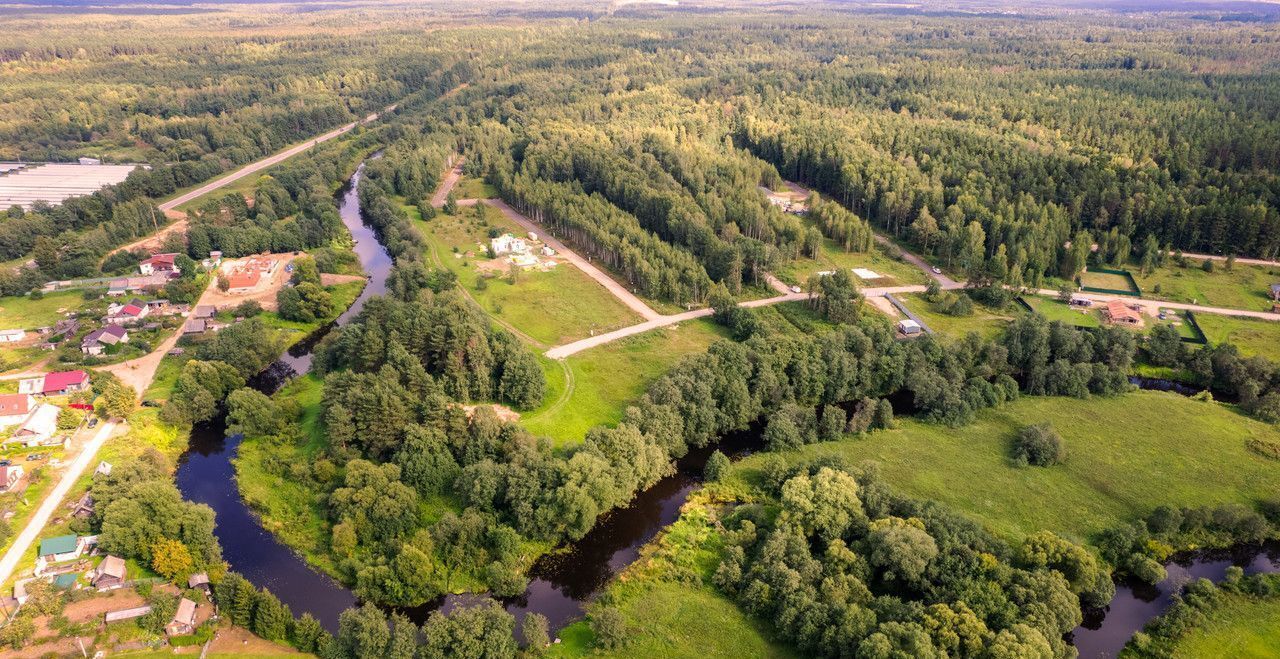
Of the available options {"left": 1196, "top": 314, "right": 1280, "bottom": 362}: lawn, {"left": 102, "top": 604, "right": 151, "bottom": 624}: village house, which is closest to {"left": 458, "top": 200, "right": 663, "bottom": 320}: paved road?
{"left": 102, "top": 604, "right": 151, "bottom": 624}: village house

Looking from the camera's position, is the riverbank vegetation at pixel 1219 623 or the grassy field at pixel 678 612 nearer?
the riverbank vegetation at pixel 1219 623

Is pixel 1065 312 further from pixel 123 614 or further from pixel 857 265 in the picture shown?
pixel 123 614

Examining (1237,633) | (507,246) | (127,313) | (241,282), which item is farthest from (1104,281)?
Result: (127,313)

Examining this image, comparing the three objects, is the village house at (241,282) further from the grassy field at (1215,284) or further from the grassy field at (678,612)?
the grassy field at (1215,284)

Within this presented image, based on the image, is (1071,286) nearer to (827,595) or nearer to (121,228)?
(827,595)

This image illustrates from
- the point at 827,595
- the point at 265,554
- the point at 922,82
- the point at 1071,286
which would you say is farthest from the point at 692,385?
the point at 922,82

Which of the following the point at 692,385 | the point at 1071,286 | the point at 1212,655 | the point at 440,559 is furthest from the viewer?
the point at 1071,286

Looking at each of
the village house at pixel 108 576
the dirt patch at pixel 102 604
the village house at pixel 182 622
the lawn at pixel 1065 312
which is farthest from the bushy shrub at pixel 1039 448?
the village house at pixel 108 576
